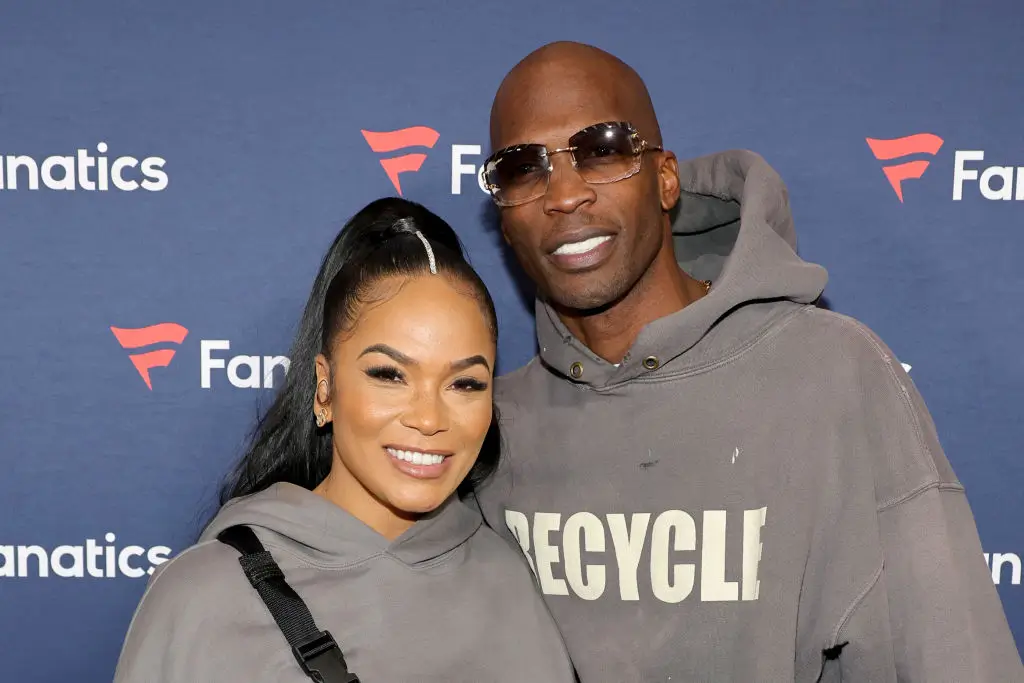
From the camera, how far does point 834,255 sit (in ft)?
7.75

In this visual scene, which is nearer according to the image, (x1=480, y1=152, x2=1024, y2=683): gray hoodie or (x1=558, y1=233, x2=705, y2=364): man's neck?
(x1=480, y1=152, x2=1024, y2=683): gray hoodie

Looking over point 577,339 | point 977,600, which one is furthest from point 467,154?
point 977,600

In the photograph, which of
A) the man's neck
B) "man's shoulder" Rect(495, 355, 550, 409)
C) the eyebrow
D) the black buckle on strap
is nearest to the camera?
the black buckle on strap

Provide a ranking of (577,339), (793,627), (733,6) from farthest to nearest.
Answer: (733,6)
(577,339)
(793,627)

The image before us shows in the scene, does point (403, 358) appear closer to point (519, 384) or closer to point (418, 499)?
point (418, 499)

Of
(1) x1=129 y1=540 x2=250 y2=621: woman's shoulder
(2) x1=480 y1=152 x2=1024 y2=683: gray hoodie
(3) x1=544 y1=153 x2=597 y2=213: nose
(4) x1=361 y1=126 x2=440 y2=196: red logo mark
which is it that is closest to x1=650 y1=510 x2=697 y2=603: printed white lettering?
(2) x1=480 y1=152 x2=1024 y2=683: gray hoodie

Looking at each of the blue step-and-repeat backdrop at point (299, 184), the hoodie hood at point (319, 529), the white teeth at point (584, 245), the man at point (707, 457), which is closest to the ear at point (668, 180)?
the man at point (707, 457)

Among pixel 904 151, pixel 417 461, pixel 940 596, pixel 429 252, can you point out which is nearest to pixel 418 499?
pixel 417 461

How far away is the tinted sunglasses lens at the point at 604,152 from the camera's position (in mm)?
1836

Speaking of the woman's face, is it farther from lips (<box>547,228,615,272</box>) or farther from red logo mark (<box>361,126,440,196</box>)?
red logo mark (<box>361,126,440,196</box>)

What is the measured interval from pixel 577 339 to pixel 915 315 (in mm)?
919

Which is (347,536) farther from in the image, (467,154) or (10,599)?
(10,599)

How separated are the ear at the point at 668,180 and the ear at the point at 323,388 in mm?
778

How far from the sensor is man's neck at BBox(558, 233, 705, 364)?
1.96m
